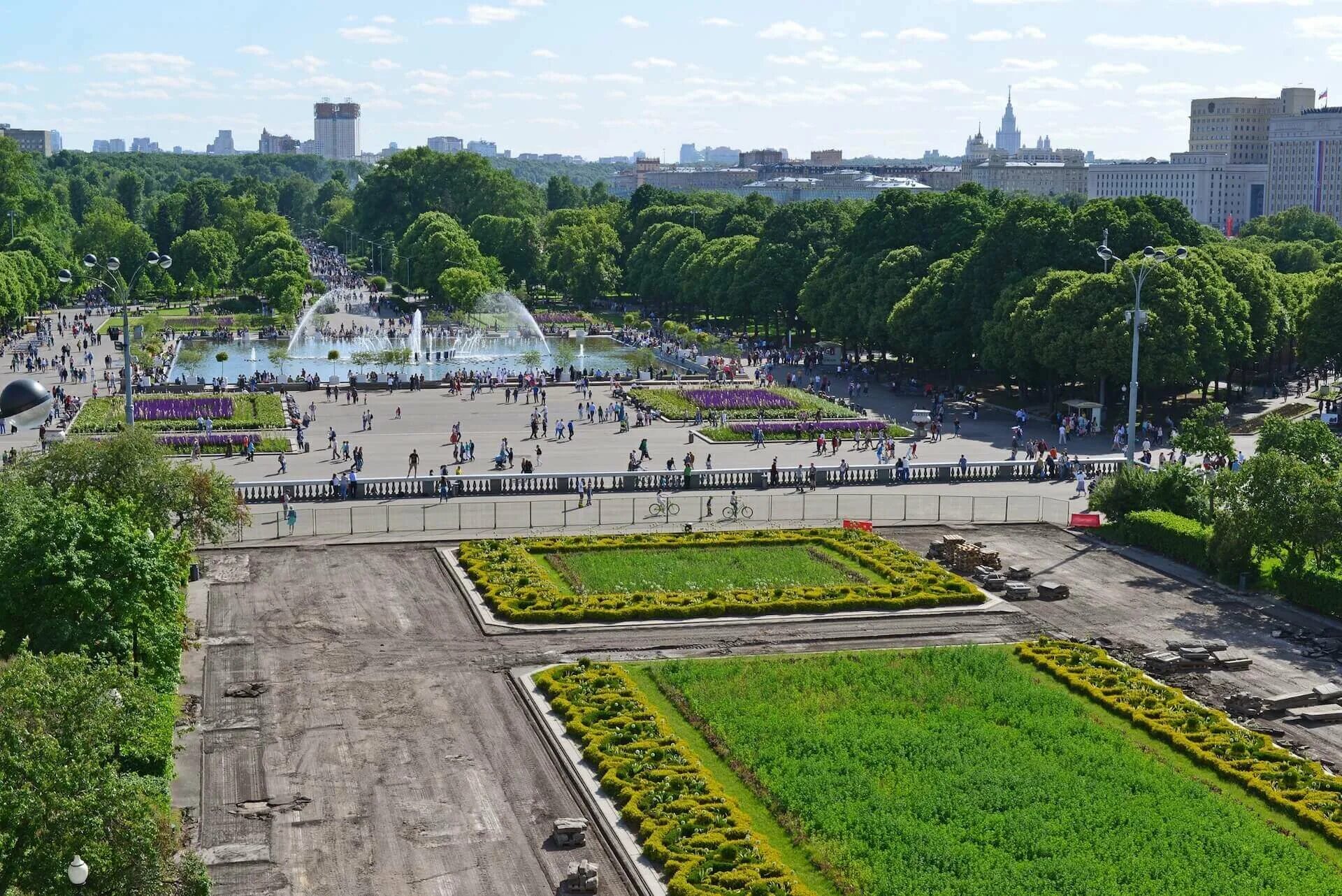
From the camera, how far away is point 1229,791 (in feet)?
95.7

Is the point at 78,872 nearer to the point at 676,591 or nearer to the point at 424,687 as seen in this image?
the point at 424,687

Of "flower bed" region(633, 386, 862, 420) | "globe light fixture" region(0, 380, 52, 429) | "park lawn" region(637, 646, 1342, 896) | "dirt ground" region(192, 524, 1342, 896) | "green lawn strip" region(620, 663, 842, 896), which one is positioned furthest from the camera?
"flower bed" region(633, 386, 862, 420)

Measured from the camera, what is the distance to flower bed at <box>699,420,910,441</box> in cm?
7062

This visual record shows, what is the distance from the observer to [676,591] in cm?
4297

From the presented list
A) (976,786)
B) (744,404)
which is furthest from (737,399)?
(976,786)

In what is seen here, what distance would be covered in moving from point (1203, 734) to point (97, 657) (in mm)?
20563

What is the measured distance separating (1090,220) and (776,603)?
48391mm

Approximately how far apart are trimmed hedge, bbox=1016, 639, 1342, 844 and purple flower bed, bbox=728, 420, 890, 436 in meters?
33.5

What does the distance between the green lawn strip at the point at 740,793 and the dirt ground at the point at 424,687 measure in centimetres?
252

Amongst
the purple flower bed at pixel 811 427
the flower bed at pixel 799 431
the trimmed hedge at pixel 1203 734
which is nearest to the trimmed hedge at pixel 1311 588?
the trimmed hedge at pixel 1203 734

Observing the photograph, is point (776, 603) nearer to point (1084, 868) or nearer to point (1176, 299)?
point (1084, 868)

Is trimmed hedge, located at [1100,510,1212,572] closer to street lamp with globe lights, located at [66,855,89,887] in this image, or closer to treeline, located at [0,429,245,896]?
treeline, located at [0,429,245,896]

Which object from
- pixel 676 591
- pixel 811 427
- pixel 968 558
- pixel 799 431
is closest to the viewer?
pixel 676 591

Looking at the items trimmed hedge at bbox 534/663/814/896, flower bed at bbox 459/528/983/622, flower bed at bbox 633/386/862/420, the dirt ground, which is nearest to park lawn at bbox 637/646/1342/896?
trimmed hedge at bbox 534/663/814/896
